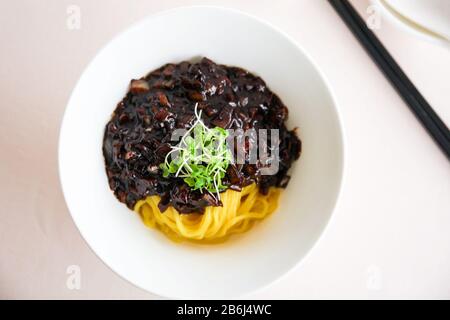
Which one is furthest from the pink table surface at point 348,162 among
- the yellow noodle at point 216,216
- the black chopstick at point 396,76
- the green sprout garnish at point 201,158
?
the green sprout garnish at point 201,158

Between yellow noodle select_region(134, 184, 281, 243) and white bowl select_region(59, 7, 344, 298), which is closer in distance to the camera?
white bowl select_region(59, 7, 344, 298)

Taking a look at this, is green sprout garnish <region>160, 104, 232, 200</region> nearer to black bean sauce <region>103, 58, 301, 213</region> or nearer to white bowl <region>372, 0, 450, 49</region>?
black bean sauce <region>103, 58, 301, 213</region>

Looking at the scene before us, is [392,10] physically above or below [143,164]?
above

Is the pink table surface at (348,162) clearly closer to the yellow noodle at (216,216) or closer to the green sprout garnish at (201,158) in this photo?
the yellow noodle at (216,216)

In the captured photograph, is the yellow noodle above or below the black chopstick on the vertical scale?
below

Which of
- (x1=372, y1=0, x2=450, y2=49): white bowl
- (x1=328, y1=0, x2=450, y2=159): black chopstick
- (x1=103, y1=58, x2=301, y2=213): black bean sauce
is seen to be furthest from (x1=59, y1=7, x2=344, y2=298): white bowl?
(x1=372, y1=0, x2=450, y2=49): white bowl

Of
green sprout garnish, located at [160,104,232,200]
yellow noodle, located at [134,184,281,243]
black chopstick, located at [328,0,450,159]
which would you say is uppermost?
black chopstick, located at [328,0,450,159]

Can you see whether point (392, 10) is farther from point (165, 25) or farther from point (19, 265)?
point (19, 265)
